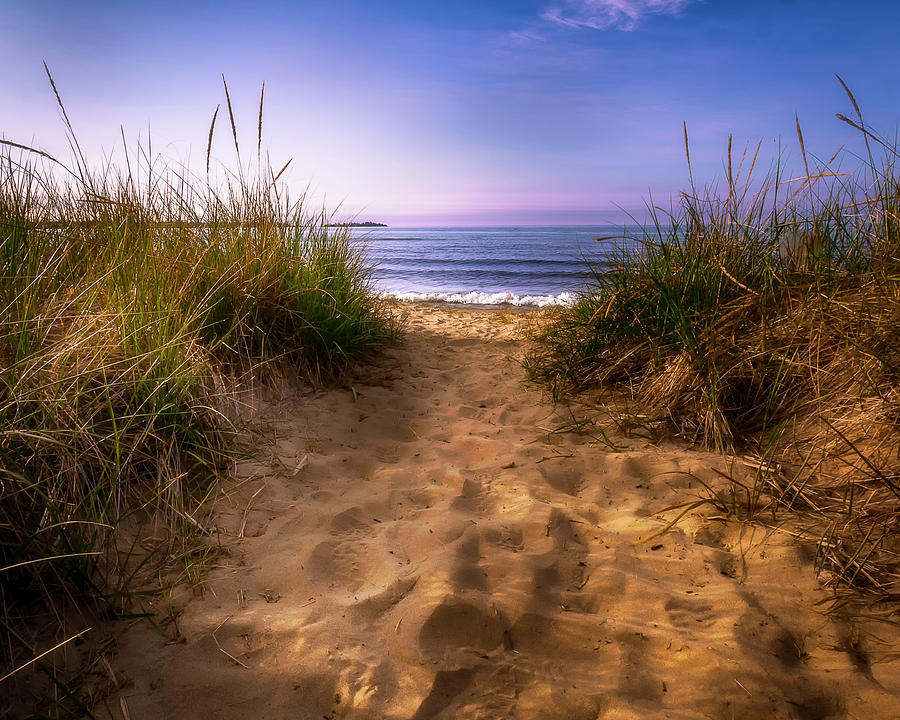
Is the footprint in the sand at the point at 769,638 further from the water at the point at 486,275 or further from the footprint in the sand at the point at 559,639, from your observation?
the water at the point at 486,275

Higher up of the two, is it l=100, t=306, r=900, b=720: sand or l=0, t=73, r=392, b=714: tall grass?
l=0, t=73, r=392, b=714: tall grass

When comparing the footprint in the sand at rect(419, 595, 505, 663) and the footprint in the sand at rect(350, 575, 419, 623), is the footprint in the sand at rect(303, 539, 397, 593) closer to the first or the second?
the footprint in the sand at rect(350, 575, 419, 623)

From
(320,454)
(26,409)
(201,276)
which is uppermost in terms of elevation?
(201,276)

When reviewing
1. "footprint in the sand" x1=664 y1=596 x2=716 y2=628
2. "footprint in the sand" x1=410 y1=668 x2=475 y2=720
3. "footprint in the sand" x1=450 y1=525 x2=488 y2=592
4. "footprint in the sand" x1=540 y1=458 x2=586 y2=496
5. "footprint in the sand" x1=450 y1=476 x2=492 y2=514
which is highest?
"footprint in the sand" x1=540 y1=458 x2=586 y2=496

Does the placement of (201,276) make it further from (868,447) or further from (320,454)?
(868,447)

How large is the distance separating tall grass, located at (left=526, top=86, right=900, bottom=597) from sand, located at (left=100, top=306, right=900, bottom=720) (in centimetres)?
22

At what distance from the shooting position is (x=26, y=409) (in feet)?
5.88

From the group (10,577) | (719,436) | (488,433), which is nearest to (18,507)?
(10,577)

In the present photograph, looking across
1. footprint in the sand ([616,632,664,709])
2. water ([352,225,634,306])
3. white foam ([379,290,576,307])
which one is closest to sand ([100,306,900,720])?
footprint in the sand ([616,632,664,709])

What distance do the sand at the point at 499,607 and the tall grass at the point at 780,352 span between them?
217 millimetres

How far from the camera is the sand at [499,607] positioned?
133 centimetres

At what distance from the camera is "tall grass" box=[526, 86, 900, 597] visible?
76.9 inches

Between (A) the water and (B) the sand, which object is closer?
(B) the sand

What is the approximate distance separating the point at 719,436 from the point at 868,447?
1.91 ft
